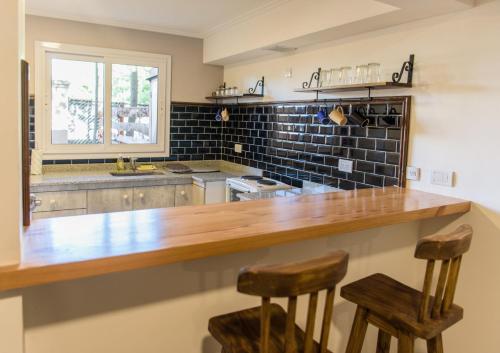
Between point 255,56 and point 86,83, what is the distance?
5.48ft

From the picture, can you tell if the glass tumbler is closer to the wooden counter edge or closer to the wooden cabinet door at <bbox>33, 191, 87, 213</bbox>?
the wooden counter edge

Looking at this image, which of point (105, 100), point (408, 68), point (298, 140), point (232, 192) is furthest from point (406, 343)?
point (105, 100)

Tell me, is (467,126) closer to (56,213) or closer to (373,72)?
(373,72)

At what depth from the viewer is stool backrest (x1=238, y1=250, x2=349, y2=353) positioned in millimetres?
1087


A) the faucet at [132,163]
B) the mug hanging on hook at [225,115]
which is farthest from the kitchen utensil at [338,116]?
the faucet at [132,163]

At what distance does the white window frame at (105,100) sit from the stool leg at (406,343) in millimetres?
3352

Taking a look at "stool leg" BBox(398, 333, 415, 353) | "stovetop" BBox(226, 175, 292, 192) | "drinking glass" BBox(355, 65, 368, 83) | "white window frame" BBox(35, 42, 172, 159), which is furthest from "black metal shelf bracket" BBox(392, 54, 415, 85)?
"white window frame" BBox(35, 42, 172, 159)

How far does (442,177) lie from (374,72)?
30.3 inches

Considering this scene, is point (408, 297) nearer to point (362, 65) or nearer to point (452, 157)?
point (452, 157)

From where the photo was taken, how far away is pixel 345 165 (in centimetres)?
295

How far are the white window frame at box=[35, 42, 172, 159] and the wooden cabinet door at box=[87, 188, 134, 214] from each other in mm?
607

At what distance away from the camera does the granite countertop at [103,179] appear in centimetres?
340

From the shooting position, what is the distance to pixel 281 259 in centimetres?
186

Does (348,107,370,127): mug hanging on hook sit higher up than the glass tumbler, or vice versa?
the glass tumbler
